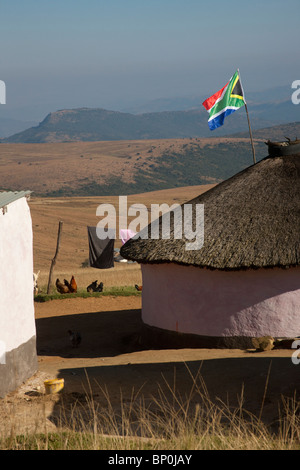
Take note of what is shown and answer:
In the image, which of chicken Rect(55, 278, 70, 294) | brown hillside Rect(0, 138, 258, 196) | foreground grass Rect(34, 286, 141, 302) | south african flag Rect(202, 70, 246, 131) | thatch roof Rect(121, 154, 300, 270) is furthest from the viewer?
brown hillside Rect(0, 138, 258, 196)

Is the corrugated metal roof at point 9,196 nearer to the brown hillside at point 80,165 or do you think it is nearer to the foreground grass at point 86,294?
the foreground grass at point 86,294

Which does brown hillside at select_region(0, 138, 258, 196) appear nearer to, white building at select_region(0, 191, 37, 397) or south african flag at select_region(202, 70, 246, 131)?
south african flag at select_region(202, 70, 246, 131)

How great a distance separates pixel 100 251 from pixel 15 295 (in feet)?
65.4

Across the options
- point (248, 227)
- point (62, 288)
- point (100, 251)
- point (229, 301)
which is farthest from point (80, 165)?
point (229, 301)

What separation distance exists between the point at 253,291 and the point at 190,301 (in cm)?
165

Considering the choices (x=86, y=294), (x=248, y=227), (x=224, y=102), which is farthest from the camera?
(x=86, y=294)

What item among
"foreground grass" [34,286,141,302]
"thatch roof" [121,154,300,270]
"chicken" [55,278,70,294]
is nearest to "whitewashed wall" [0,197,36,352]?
"thatch roof" [121,154,300,270]

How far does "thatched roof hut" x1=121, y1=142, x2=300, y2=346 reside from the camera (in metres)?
15.4

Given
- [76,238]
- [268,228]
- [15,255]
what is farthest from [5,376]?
[76,238]

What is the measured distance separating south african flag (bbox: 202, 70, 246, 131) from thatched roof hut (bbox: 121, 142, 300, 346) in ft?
14.1

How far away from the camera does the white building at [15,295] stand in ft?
39.5

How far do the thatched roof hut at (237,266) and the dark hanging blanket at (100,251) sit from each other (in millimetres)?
14774

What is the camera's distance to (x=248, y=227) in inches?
632

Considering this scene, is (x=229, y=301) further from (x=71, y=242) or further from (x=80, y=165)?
(x=80, y=165)
